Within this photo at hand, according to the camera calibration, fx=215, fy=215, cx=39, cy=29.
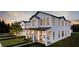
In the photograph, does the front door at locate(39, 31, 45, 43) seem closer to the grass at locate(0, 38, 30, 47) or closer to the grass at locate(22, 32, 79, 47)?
the grass at locate(22, 32, 79, 47)

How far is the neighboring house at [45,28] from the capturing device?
2.89m

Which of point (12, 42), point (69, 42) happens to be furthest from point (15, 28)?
point (69, 42)

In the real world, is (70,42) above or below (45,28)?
below

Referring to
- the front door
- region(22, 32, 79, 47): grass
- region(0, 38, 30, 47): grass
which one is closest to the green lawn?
region(22, 32, 79, 47): grass

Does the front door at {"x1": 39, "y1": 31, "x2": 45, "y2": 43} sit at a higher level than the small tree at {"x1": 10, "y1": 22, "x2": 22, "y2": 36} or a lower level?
lower

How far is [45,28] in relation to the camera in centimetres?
290

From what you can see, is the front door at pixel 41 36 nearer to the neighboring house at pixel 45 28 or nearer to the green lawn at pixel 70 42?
the neighboring house at pixel 45 28

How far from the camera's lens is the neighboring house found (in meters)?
2.89

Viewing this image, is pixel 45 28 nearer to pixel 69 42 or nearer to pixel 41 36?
pixel 41 36

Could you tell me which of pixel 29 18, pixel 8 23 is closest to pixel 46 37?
pixel 29 18

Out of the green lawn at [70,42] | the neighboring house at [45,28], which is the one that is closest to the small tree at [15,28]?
the neighboring house at [45,28]
